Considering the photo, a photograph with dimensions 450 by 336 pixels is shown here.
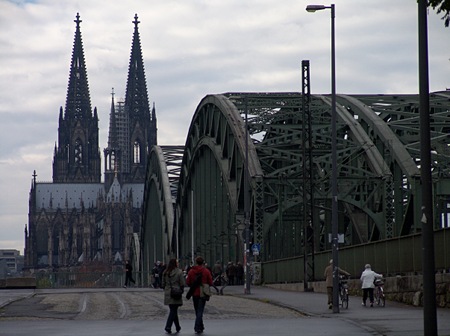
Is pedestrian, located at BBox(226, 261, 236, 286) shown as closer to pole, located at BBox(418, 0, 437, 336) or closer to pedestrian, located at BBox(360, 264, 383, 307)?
pedestrian, located at BBox(360, 264, 383, 307)

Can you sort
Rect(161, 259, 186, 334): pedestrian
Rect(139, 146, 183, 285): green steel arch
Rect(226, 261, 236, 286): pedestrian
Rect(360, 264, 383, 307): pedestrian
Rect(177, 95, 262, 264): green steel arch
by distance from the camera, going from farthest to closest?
Rect(139, 146, 183, 285): green steel arch < Rect(177, 95, 262, 264): green steel arch < Rect(226, 261, 236, 286): pedestrian < Rect(360, 264, 383, 307): pedestrian < Rect(161, 259, 186, 334): pedestrian

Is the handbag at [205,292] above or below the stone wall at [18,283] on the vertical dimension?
below

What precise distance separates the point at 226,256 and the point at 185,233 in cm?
1224

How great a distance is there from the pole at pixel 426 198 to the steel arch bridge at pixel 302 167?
2411 cm

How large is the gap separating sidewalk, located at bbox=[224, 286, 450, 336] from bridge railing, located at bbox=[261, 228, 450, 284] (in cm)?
112

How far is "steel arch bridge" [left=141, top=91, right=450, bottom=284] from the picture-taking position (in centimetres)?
5484

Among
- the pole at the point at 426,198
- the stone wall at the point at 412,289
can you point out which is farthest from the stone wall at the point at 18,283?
the pole at the point at 426,198

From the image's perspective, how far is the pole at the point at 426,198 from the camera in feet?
64.0

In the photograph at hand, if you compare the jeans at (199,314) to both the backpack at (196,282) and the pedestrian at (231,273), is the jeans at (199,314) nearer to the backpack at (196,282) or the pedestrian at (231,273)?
the backpack at (196,282)

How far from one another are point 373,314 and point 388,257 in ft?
25.1

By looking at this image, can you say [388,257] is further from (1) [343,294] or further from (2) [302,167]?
(2) [302,167]

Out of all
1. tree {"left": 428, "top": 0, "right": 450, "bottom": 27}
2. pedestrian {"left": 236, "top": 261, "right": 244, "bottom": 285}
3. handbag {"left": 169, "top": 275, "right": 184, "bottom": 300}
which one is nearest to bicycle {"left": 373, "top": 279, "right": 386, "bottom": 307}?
handbag {"left": 169, "top": 275, "right": 184, "bottom": 300}

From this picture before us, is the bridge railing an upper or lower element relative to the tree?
lower

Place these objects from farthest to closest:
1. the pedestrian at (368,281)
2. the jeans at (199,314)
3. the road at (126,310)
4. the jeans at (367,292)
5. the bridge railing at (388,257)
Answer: the pedestrian at (368,281) → the jeans at (367,292) → the bridge railing at (388,257) → the road at (126,310) → the jeans at (199,314)
